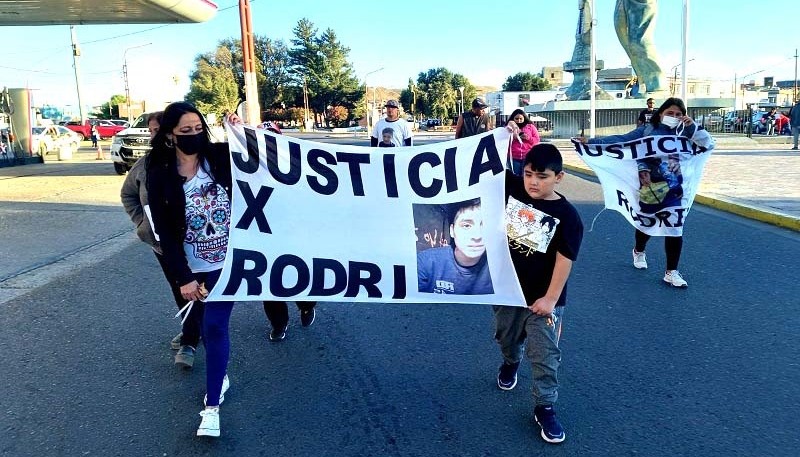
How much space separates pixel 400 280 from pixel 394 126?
565 centimetres

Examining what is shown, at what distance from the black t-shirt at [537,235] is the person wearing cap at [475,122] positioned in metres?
5.04

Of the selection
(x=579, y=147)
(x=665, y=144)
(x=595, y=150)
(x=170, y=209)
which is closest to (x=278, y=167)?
(x=170, y=209)

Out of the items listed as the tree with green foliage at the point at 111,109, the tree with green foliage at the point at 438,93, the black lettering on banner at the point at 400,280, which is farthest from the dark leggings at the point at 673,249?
the tree with green foliage at the point at 438,93

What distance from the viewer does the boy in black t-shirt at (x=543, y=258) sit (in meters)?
2.99

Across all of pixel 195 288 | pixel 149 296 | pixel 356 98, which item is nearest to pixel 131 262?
pixel 149 296

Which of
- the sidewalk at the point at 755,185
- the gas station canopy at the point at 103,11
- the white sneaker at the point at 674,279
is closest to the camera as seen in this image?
the white sneaker at the point at 674,279

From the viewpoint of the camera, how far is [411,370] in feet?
12.5

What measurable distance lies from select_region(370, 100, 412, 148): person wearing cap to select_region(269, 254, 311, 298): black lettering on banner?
525cm

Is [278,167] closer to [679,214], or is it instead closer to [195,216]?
[195,216]

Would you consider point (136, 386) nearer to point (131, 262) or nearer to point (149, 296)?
point (149, 296)

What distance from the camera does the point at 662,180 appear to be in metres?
5.55

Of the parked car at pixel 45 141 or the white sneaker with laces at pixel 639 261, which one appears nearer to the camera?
the white sneaker with laces at pixel 639 261

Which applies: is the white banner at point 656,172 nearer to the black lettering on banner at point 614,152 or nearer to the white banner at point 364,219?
the black lettering on banner at point 614,152

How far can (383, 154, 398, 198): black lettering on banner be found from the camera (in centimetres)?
345
